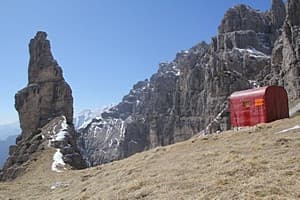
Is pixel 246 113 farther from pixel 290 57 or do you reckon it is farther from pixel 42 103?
pixel 290 57

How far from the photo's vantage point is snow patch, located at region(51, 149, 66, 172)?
50166 millimetres

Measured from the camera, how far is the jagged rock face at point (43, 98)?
3452 inches

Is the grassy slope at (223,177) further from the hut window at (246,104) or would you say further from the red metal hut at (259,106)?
the hut window at (246,104)

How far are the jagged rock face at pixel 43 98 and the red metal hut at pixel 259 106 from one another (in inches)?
1916

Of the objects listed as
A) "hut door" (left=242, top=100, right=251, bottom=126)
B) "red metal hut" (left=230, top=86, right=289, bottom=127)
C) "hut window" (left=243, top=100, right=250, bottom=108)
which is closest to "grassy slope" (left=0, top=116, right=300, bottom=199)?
"red metal hut" (left=230, top=86, right=289, bottom=127)

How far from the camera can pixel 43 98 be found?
291ft

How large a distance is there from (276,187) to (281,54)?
438ft

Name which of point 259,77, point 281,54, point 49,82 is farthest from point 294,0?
point 49,82

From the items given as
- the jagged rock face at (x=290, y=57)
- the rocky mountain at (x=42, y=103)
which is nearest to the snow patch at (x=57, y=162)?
the rocky mountain at (x=42, y=103)

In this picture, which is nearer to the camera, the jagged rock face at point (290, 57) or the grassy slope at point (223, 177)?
the grassy slope at point (223, 177)

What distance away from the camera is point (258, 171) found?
16.7m

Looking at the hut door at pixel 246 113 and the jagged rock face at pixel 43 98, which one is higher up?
the jagged rock face at pixel 43 98

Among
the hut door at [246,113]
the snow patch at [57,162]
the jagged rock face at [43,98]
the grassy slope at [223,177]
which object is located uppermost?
the jagged rock face at [43,98]

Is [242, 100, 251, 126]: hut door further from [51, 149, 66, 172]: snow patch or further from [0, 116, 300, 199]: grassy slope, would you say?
[51, 149, 66, 172]: snow patch
